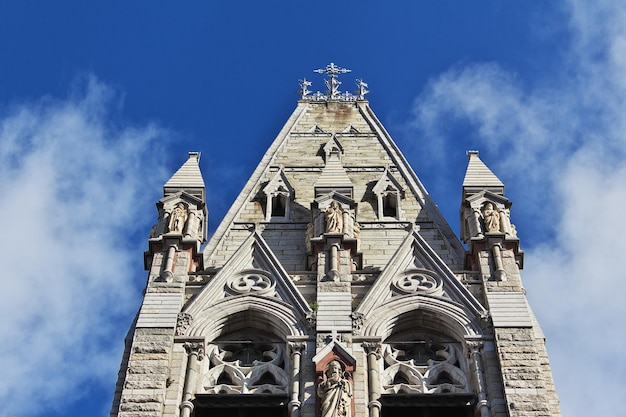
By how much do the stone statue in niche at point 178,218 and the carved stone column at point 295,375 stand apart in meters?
5.23

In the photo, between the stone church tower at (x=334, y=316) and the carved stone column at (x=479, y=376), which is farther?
the stone church tower at (x=334, y=316)

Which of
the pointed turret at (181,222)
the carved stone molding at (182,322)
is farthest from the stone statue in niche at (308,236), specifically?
the carved stone molding at (182,322)

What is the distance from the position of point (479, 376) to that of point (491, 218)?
590 cm

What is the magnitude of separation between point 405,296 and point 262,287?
3.25 metres

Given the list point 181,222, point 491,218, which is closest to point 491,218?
point 491,218

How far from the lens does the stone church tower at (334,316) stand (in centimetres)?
2384

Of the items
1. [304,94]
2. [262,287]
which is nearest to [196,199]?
[262,287]

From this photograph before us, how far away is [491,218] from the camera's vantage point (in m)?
29.2

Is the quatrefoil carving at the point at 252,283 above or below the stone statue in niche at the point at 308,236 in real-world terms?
below

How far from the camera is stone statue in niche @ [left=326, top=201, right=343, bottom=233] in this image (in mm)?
28630

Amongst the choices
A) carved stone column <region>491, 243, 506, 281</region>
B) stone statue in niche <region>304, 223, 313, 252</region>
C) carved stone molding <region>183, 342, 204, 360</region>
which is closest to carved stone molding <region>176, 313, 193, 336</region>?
carved stone molding <region>183, 342, 204, 360</region>

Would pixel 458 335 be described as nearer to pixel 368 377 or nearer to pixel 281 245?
pixel 368 377

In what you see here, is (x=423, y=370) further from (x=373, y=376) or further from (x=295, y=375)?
(x=295, y=375)

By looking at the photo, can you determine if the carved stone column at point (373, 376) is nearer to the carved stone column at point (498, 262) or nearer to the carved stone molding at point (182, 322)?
the carved stone column at point (498, 262)
